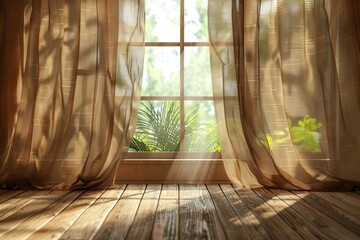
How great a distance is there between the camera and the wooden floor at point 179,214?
1899 mm

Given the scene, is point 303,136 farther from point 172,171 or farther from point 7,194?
point 7,194

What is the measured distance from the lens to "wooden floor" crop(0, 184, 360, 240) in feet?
6.23

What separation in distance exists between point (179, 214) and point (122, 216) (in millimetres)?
269

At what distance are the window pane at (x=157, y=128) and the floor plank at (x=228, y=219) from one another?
2.21ft

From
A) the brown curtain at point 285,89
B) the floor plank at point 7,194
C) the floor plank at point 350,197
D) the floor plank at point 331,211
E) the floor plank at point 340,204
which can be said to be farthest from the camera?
the brown curtain at point 285,89

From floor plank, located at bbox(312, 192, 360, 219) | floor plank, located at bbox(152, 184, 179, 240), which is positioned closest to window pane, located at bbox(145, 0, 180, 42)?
floor plank, located at bbox(152, 184, 179, 240)

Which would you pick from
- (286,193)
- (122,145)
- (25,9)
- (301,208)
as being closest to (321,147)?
(286,193)

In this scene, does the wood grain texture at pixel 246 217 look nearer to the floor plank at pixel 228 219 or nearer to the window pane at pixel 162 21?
the floor plank at pixel 228 219

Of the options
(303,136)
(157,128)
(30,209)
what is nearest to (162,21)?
(157,128)

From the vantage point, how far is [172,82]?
348 centimetres

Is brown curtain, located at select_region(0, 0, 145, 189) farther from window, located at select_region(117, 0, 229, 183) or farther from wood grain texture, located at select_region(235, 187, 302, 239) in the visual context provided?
wood grain texture, located at select_region(235, 187, 302, 239)

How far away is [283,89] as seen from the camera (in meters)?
3.17

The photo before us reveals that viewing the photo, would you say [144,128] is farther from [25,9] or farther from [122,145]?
[25,9]

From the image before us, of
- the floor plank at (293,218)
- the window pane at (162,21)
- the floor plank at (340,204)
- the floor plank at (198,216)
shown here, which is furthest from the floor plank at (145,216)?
the window pane at (162,21)
